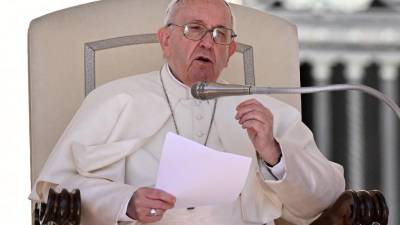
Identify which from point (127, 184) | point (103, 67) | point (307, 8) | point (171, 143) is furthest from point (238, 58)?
point (307, 8)

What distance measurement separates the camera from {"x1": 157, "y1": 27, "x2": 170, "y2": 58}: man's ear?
3.79 m

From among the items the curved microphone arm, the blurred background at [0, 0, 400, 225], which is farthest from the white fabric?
the blurred background at [0, 0, 400, 225]

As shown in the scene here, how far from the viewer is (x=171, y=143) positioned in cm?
321

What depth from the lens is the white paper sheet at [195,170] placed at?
10.5 feet

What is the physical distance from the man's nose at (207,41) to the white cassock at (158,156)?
0.22 meters

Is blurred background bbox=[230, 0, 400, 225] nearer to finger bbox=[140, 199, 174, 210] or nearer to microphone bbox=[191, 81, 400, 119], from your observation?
finger bbox=[140, 199, 174, 210]

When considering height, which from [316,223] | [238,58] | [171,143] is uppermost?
[238,58]

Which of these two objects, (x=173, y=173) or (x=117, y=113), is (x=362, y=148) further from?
(x=173, y=173)

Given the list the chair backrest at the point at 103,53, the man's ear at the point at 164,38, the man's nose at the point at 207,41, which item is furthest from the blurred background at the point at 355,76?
the man's nose at the point at 207,41

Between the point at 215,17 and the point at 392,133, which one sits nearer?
the point at 215,17

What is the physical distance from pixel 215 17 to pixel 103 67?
52cm

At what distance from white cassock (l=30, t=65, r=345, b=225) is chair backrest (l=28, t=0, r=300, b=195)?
7.1 inches

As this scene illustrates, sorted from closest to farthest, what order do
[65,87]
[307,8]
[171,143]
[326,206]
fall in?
[171,143], [326,206], [65,87], [307,8]

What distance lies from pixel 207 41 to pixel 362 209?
69 centimetres
